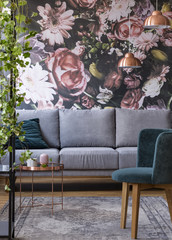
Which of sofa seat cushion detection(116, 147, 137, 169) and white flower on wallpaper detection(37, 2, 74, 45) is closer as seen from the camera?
sofa seat cushion detection(116, 147, 137, 169)

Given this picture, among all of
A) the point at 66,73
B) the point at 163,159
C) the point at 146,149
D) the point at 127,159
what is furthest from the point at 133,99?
the point at 163,159

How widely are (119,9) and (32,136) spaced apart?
2201 mm

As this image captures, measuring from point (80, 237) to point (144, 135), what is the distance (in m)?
1.02

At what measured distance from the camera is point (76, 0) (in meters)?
5.96

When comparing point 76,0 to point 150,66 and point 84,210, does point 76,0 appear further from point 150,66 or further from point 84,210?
point 84,210

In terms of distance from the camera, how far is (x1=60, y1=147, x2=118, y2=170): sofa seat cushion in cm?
489

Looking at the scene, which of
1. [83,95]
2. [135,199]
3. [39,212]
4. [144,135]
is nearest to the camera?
[135,199]

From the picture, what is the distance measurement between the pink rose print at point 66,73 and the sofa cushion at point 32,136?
0.72 metres

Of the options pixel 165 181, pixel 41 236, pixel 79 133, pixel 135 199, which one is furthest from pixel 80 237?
pixel 79 133

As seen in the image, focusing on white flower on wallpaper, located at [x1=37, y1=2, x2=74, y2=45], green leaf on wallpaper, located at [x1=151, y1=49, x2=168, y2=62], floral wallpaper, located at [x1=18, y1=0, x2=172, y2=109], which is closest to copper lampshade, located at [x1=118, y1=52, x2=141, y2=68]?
floral wallpaper, located at [x1=18, y1=0, x2=172, y2=109]

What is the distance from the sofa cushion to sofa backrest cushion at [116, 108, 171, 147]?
1.03 metres

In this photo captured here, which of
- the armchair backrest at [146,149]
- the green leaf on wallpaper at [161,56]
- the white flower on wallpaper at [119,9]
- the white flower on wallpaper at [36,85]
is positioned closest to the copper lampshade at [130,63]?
the green leaf on wallpaper at [161,56]

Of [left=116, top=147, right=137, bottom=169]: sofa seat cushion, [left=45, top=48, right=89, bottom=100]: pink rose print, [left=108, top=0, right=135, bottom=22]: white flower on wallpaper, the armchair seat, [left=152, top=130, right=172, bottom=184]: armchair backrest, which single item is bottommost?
[left=116, top=147, right=137, bottom=169]: sofa seat cushion

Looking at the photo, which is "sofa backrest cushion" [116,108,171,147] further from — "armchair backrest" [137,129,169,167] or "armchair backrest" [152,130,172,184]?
"armchair backrest" [152,130,172,184]
